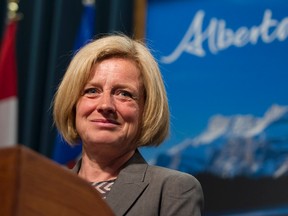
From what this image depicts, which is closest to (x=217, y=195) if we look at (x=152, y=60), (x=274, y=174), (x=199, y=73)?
(x=274, y=174)

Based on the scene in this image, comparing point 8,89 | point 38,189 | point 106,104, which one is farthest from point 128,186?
point 8,89

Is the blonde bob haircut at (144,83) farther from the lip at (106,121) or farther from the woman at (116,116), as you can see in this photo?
the lip at (106,121)

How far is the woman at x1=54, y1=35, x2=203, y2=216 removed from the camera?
1978 mm

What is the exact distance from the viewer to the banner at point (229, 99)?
3438 mm

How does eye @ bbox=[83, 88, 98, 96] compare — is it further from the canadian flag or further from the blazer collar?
the canadian flag

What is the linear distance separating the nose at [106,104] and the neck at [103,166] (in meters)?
0.12

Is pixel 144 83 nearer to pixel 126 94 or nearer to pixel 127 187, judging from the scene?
pixel 126 94

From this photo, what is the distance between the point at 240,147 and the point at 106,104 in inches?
61.9

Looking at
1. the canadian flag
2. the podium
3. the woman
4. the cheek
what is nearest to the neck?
the woman

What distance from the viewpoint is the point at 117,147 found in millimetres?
2045

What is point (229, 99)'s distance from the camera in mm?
3650

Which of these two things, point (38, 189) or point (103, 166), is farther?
point (103, 166)

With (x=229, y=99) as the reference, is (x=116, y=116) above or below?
above

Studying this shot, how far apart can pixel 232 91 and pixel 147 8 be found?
2.43ft
